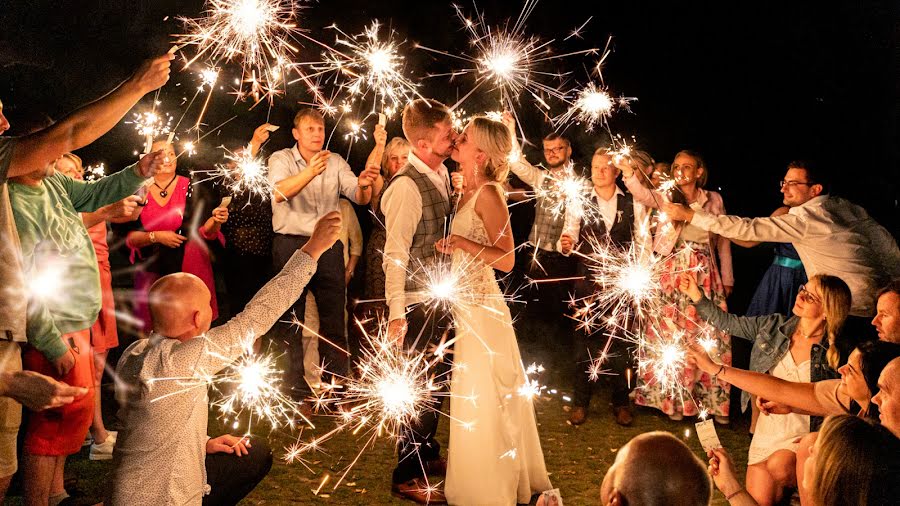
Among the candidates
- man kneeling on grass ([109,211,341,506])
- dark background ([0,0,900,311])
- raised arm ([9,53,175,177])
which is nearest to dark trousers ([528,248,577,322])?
dark background ([0,0,900,311])

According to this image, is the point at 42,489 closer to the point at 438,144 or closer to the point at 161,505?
the point at 161,505

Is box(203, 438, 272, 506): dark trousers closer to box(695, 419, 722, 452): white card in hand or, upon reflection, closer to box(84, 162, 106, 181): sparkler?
box(695, 419, 722, 452): white card in hand

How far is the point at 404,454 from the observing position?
441 centimetres

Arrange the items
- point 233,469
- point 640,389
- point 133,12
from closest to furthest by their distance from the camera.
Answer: point 233,469
point 640,389
point 133,12

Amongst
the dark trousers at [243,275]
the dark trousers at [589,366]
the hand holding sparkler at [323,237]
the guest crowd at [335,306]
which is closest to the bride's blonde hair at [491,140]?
the guest crowd at [335,306]

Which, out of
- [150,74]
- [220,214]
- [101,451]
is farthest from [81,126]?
[220,214]

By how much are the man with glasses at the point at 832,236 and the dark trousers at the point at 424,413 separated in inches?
92.7

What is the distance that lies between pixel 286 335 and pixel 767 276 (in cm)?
437

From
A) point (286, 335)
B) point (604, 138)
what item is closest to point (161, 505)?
point (286, 335)

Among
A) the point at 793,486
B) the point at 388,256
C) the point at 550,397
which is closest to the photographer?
the point at 793,486

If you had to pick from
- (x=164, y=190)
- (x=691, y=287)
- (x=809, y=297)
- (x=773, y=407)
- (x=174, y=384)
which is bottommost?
(x=174, y=384)

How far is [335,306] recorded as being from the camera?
5996mm

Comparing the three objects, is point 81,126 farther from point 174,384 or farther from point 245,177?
point 245,177

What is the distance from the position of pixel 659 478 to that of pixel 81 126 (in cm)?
268
